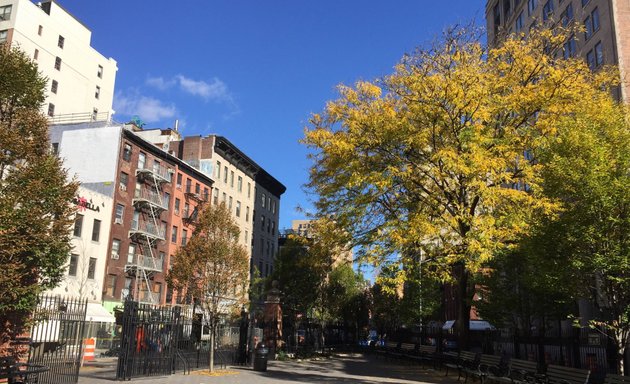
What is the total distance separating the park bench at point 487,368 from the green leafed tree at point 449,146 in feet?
7.04

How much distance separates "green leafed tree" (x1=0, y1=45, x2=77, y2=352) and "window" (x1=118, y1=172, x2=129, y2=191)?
31.0 meters

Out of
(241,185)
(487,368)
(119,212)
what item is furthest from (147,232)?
(487,368)

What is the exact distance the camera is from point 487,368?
59.5 feet

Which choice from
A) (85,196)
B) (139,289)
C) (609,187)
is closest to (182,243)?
(139,289)

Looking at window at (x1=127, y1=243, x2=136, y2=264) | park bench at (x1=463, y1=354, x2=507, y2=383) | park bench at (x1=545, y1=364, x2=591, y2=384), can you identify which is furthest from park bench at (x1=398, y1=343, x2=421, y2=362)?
window at (x1=127, y1=243, x2=136, y2=264)

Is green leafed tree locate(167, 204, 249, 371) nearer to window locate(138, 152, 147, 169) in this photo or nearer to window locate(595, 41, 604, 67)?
window locate(138, 152, 147, 169)

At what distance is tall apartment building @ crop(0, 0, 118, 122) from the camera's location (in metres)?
53.6

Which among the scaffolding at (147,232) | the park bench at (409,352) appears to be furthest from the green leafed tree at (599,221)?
the scaffolding at (147,232)

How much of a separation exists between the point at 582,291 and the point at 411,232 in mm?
5046

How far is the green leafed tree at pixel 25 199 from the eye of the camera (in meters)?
11.6

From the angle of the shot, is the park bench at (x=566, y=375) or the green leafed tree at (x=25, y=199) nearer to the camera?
the green leafed tree at (x=25, y=199)

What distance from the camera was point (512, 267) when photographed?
31.3 metres

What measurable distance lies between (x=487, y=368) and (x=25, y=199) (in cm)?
1520

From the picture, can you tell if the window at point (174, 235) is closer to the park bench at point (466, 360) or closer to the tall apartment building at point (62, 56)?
the tall apartment building at point (62, 56)
